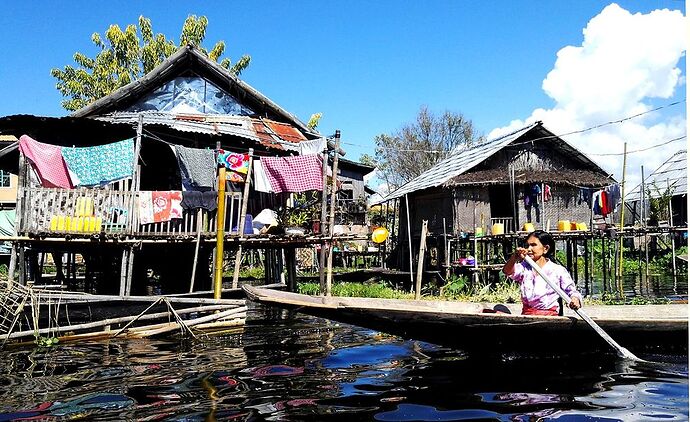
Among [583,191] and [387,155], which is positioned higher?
[387,155]

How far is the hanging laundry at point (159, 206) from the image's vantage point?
10.4m

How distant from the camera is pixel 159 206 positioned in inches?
414

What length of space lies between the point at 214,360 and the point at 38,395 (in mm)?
2121

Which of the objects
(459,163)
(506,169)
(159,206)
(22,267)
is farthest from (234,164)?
(506,169)

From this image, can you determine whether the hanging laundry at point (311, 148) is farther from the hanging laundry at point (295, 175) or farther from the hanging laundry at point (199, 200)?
the hanging laundry at point (199, 200)

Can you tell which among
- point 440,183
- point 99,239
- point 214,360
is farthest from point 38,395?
point 440,183

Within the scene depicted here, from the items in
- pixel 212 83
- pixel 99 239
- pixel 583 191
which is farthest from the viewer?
pixel 583 191

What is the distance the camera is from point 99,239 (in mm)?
10141

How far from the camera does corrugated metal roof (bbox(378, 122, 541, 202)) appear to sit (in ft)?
60.1

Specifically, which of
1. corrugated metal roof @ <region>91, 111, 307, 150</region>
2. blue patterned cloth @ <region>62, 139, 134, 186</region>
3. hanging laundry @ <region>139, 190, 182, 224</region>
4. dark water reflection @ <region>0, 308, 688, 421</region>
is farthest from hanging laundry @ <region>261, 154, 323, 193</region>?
dark water reflection @ <region>0, 308, 688, 421</region>

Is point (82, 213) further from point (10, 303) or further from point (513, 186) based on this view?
point (513, 186)

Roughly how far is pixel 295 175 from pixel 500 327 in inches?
259

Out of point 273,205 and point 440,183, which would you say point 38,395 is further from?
point 440,183

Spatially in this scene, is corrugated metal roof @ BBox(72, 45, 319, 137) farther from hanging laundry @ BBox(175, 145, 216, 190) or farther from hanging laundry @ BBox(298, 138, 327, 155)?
hanging laundry @ BBox(175, 145, 216, 190)
